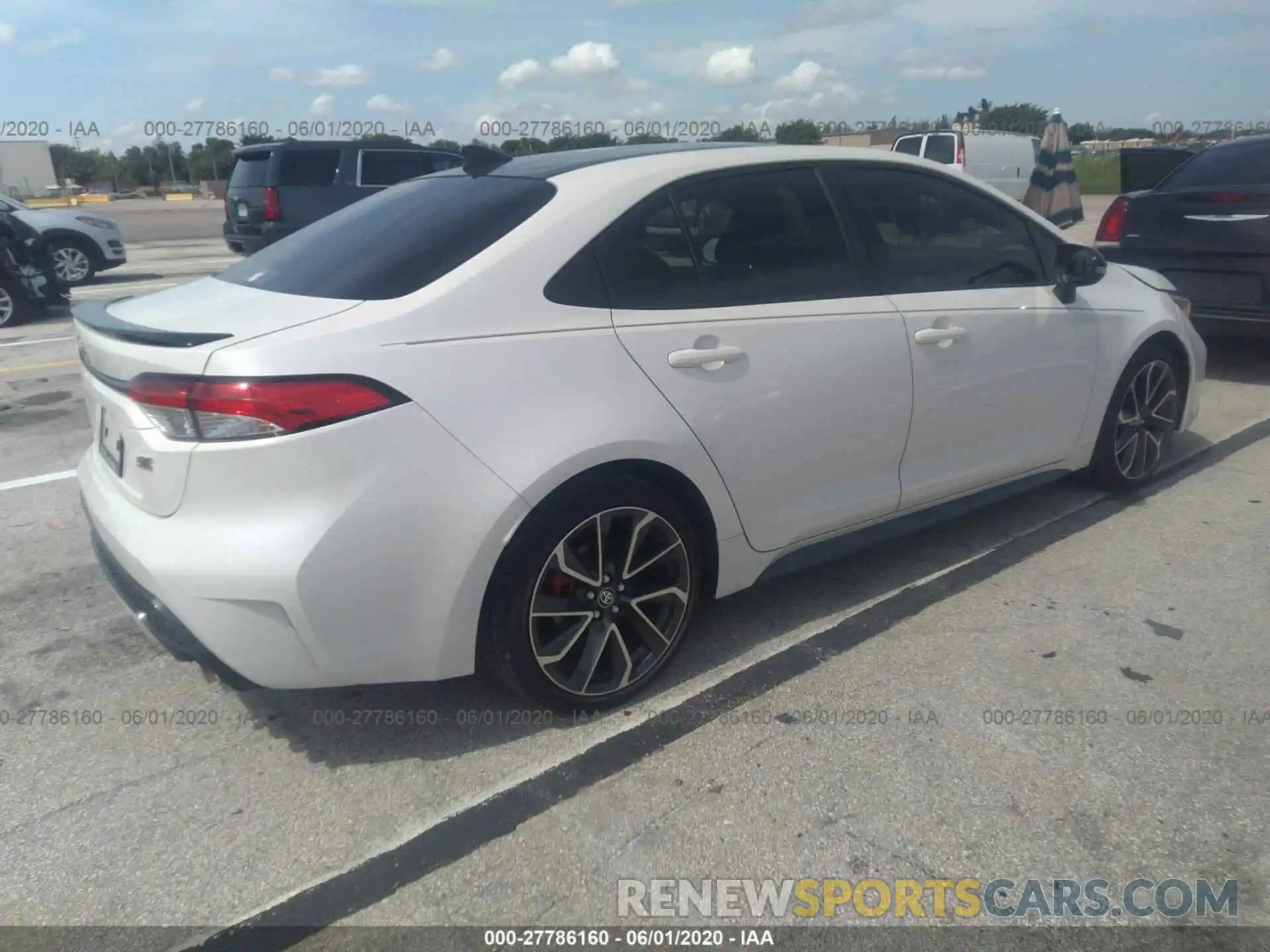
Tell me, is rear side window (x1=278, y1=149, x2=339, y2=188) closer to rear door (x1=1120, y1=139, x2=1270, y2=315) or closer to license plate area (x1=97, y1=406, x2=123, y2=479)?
rear door (x1=1120, y1=139, x2=1270, y2=315)

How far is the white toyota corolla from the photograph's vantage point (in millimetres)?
2479

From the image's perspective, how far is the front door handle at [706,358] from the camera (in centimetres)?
298

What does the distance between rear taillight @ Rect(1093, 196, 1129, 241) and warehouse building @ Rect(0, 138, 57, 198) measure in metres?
50.6

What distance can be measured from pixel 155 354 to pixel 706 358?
150 cm

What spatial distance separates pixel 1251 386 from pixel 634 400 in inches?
232

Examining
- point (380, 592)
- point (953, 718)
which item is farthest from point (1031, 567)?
point (380, 592)

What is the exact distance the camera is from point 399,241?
116 inches

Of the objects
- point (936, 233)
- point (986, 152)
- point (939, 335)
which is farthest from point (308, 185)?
point (986, 152)

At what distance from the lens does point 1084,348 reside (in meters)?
4.24

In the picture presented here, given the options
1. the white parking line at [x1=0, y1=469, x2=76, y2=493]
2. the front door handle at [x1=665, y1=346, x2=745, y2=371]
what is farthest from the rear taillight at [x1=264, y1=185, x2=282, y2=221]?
the front door handle at [x1=665, y1=346, x2=745, y2=371]

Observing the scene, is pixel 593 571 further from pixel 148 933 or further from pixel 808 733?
pixel 148 933

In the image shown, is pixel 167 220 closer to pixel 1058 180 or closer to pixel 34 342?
pixel 34 342

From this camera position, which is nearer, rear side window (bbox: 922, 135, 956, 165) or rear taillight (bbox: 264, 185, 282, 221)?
rear taillight (bbox: 264, 185, 282, 221)
